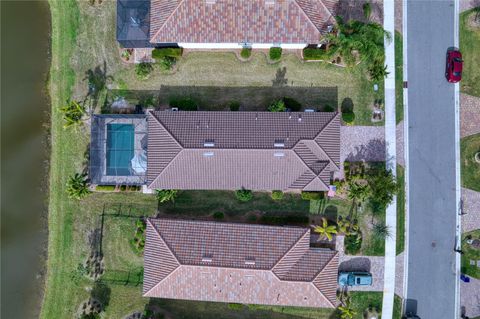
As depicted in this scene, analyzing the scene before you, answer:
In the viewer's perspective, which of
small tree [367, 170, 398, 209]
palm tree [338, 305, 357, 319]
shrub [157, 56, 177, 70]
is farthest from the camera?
shrub [157, 56, 177, 70]

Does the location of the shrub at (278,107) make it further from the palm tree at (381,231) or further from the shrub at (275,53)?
the palm tree at (381,231)

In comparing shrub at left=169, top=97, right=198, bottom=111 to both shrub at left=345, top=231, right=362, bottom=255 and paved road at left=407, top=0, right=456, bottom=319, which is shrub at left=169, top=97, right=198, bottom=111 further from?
paved road at left=407, top=0, right=456, bottom=319

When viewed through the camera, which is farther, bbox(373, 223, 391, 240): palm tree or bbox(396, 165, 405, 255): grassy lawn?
bbox(396, 165, 405, 255): grassy lawn

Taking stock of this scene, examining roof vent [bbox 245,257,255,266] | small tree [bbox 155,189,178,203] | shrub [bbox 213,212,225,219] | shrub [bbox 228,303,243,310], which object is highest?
small tree [bbox 155,189,178,203]

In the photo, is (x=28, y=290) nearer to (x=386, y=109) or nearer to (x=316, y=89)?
(x=316, y=89)

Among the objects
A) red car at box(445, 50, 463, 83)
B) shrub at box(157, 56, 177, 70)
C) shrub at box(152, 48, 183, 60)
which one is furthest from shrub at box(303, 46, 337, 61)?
shrub at box(157, 56, 177, 70)

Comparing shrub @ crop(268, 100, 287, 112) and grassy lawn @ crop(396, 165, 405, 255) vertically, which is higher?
shrub @ crop(268, 100, 287, 112)

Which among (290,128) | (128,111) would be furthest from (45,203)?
(290,128)
